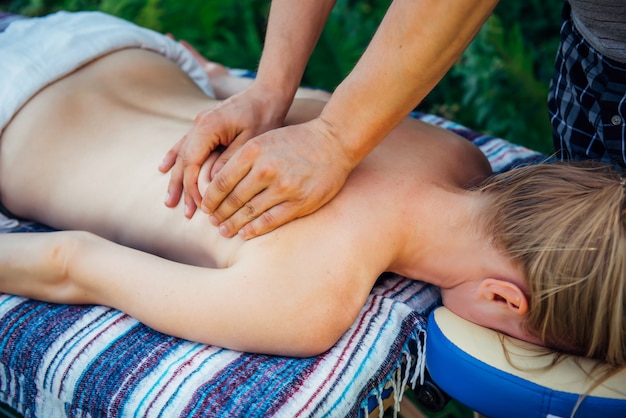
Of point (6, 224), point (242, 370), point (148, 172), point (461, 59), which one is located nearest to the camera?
point (242, 370)

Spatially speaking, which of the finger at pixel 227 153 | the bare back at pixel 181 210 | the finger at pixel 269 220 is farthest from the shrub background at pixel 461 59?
the finger at pixel 269 220

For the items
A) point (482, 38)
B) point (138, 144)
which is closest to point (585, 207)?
point (138, 144)

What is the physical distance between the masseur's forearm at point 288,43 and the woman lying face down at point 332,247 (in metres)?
0.12

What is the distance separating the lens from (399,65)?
1346 mm

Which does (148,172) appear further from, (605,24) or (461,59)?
(461,59)

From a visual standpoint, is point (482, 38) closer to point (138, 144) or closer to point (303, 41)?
point (303, 41)

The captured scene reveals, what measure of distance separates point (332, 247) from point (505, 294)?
397 millimetres

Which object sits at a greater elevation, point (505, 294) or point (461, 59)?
point (461, 59)

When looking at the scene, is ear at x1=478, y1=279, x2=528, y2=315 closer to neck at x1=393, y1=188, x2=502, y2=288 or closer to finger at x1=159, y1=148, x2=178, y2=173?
neck at x1=393, y1=188, x2=502, y2=288

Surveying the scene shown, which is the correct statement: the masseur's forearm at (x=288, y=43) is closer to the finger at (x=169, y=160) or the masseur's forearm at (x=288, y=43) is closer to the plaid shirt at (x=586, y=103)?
the finger at (x=169, y=160)

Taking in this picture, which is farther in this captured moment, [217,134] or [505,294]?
[217,134]

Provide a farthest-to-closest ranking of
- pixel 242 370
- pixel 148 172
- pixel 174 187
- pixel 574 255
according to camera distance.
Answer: pixel 148 172 → pixel 174 187 → pixel 242 370 → pixel 574 255

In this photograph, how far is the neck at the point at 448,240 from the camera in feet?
5.02

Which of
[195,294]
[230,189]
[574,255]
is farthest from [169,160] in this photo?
[574,255]
